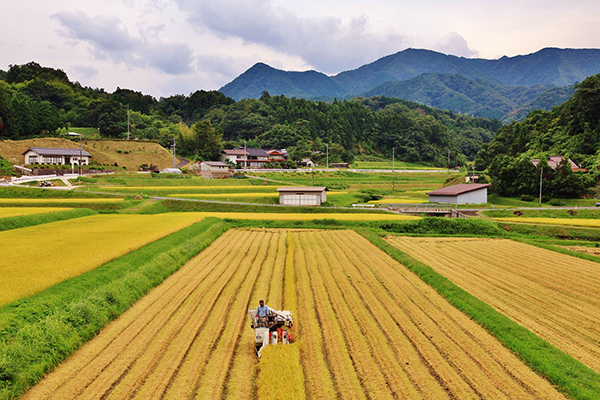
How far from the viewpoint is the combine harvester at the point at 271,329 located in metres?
10.3

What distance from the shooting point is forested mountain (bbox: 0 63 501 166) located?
3409 inches

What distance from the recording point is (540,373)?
932cm

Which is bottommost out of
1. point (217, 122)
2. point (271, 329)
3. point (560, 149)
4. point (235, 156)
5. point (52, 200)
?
point (271, 329)

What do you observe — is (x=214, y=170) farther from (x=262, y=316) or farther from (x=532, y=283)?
(x=262, y=316)

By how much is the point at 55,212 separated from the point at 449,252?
97.3ft

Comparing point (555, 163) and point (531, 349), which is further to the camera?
point (555, 163)

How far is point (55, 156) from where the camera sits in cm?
6238

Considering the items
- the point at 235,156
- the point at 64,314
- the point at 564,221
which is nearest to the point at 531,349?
the point at 64,314

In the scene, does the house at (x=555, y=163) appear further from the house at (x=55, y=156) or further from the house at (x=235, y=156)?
the house at (x=55, y=156)

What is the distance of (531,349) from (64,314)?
13.0 meters

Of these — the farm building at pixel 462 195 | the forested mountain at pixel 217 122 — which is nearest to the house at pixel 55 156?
the forested mountain at pixel 217 122

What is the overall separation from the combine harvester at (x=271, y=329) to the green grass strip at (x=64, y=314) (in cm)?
483

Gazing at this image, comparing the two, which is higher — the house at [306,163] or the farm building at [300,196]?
the house at [306,163]

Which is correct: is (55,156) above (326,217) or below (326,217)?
above
